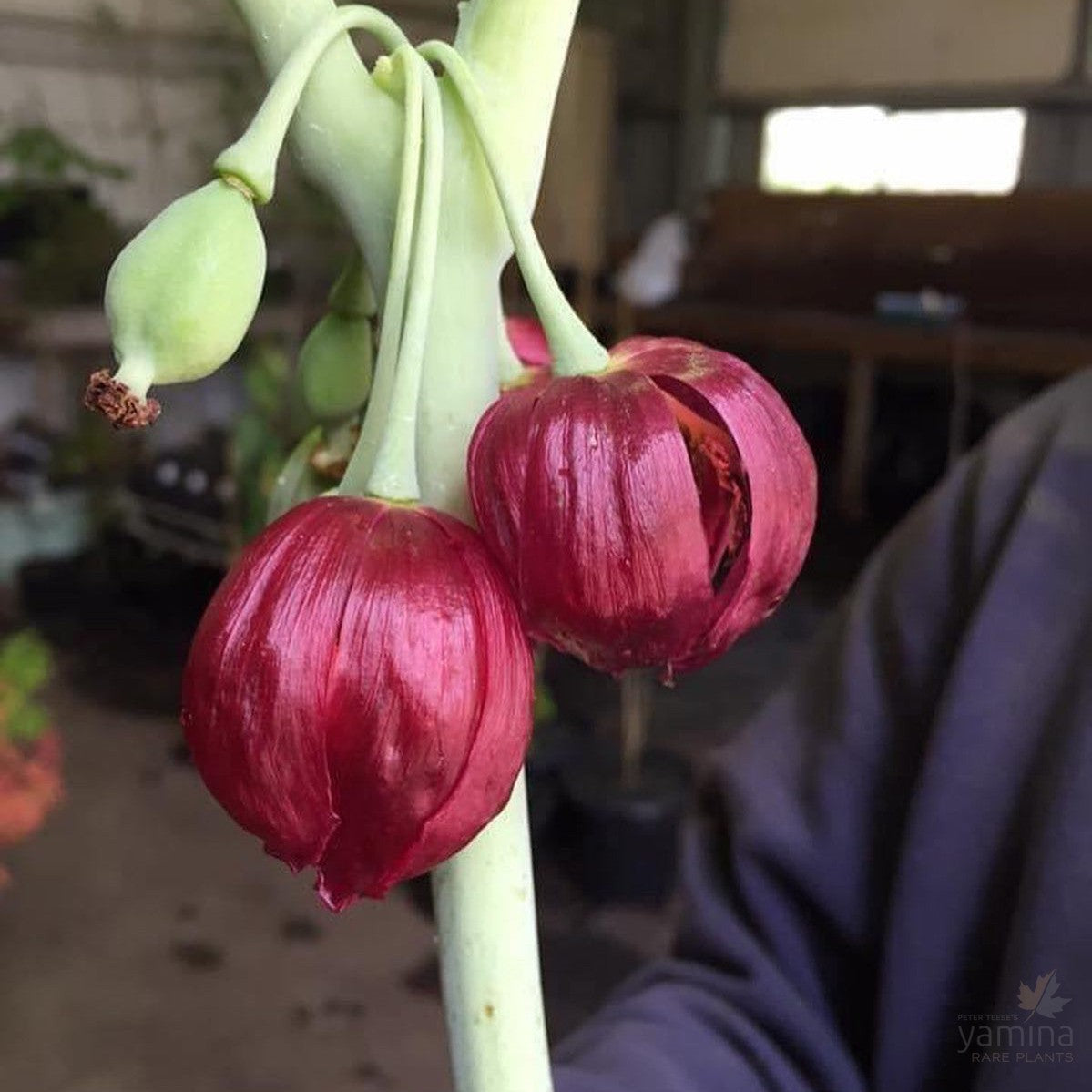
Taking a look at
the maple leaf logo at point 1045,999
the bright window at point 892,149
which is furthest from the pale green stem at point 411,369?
the bright window at point 892,149

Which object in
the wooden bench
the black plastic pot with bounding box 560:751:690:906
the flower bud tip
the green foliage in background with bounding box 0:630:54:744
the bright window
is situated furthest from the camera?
the bright window

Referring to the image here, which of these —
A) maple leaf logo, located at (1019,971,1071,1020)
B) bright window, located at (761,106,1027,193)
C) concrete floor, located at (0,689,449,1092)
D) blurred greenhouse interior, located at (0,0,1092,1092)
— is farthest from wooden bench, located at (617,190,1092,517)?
maple leaf logo, located at (1019,971,1071,1020)

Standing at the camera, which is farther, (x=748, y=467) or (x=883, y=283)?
(x=883, y=283)

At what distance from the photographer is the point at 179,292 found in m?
0.18

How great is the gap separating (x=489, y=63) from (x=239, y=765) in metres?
0.12

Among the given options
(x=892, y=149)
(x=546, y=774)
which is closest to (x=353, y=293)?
(x=546, y=774)

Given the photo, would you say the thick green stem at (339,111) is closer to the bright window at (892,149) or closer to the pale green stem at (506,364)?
the pale green stem at (506,364)

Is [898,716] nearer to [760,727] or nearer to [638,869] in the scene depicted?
[760,727]

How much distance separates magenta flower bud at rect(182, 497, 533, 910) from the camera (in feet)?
0.58

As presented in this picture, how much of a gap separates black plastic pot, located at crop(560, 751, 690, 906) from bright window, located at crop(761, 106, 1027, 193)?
2295 millimetres

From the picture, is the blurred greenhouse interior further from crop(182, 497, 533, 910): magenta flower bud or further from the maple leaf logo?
crop(182, 497, 533, 910): magenta flower bud

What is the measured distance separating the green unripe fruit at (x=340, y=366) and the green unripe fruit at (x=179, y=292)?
6cm

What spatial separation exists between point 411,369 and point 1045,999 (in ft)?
1.46

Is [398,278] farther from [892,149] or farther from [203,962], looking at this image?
[892,149]
